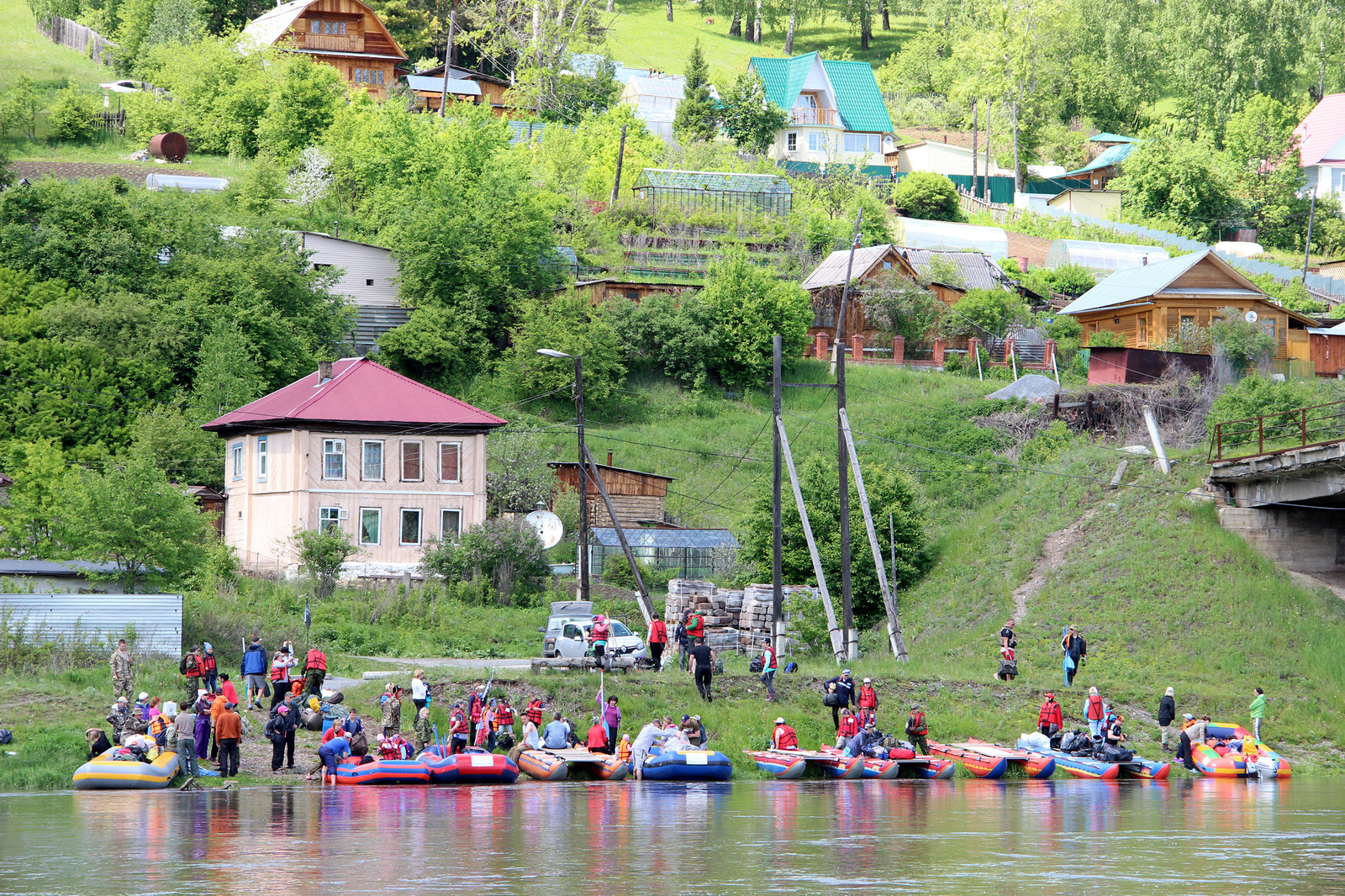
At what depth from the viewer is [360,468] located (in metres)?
46.5

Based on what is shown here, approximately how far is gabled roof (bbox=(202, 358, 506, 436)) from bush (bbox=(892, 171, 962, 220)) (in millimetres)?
47452

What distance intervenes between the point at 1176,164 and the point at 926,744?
7153 cm

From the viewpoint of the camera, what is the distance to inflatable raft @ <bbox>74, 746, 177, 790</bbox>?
23.8 metres

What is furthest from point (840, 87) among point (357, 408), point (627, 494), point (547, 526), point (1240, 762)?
point (1240, 762)

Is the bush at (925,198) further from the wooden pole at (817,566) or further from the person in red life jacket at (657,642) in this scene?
the person in red life jacket at (657,642)

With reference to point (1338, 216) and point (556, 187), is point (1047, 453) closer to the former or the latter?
point (556, 187)

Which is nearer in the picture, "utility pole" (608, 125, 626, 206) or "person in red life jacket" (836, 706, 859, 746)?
"person in red life jacket" (836, 706, 859, 746)

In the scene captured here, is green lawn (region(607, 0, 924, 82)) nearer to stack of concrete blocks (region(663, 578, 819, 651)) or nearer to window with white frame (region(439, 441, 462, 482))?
window with white frame (region(439, 441, 462, 482))

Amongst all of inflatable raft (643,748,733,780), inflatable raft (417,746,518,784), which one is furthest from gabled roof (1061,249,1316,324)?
inflatable raft (417,746,518,784)

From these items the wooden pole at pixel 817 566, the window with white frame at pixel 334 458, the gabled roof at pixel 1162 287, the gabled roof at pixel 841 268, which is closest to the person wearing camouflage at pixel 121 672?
the wooden pole at pixel 817 566

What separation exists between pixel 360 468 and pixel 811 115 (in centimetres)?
6265

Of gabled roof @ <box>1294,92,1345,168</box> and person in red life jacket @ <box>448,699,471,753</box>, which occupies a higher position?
gabled roof @ <box>1294,92,1345,168</box>

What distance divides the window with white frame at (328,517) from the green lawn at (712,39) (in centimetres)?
7772

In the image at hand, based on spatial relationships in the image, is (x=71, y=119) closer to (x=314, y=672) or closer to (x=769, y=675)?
(x=314, y=672)
